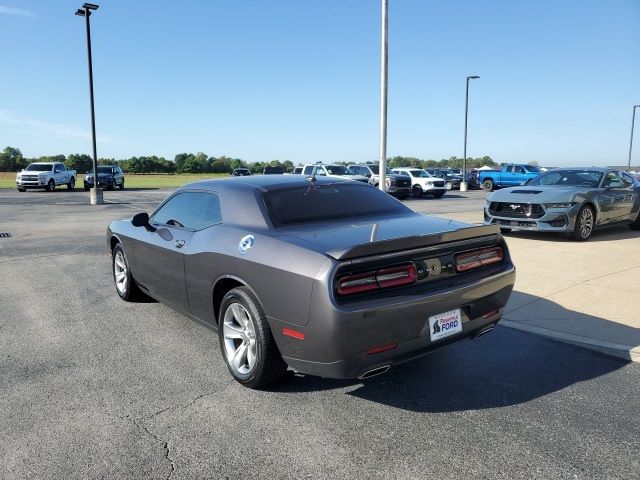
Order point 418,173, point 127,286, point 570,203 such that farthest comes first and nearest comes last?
point 418,173
point 570,203
point 127,286

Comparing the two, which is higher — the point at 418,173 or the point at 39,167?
the point at 39,167

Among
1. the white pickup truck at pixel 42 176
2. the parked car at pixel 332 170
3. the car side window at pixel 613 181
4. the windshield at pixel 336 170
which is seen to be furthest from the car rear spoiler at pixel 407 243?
the white pickup truck at pixel 42 176

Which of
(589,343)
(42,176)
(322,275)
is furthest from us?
(42,176)

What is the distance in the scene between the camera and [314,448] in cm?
282

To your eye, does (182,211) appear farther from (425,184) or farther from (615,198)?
(425,184)

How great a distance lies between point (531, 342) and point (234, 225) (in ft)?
9.17

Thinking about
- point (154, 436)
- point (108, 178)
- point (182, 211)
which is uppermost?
point (182, 211)

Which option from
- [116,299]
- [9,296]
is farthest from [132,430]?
[9,296]

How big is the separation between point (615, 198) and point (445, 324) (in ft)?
30.4

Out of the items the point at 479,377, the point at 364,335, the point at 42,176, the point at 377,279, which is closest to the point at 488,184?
the point at 42,176

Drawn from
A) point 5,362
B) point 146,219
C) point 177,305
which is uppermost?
point 146,219

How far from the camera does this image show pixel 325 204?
4230 mm

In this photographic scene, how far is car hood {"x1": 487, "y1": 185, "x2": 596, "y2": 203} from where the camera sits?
9859 millimetres

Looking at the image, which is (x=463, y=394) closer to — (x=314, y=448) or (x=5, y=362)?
(x=314, y=448)
